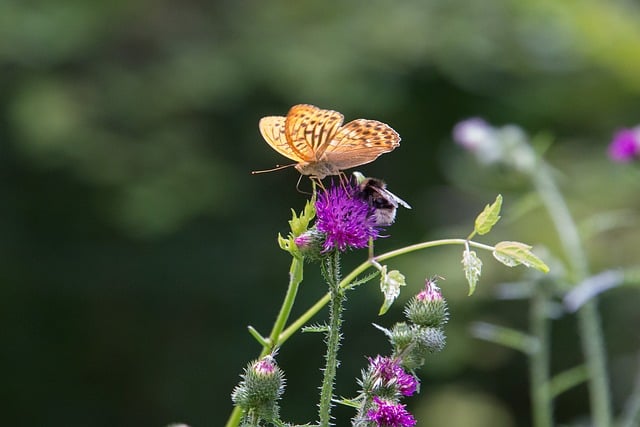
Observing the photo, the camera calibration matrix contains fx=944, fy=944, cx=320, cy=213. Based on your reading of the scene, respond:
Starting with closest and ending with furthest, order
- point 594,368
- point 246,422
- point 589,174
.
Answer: point 246,422, point 594,368, point 589,174

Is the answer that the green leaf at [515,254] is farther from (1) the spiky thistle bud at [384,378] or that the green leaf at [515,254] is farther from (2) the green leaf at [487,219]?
(1) the spiky thistle bud at [384,378]

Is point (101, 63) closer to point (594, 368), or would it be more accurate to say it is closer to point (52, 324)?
point (52, 324)

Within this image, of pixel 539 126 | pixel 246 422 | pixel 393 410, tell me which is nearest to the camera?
pixel 393 410

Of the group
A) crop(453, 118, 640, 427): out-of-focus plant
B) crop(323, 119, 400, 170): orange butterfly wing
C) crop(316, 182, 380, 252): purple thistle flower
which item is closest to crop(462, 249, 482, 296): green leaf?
crop(316, 182, 380, 252): purple thistle flower

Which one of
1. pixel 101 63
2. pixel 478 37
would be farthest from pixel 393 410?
pixel 101 63

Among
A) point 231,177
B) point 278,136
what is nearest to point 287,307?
point 278,136

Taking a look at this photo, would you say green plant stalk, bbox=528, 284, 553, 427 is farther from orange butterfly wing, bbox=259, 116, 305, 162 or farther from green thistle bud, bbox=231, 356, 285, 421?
green thistle bud, bbox=231, 356, 285, 421
